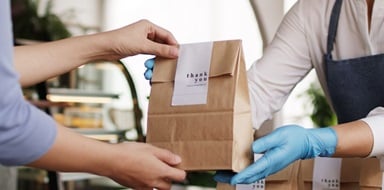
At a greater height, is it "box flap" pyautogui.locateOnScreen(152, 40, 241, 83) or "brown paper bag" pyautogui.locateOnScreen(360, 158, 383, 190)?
"box flap" pyautogui.locateOnScreen(152, 40, 241, 83)

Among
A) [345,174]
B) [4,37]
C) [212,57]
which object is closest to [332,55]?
[345,174]

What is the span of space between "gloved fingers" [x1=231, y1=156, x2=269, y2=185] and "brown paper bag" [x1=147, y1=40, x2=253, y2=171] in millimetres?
15

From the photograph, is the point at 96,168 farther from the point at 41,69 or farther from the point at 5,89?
the point at 41,69

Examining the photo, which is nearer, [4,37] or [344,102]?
[4,37]

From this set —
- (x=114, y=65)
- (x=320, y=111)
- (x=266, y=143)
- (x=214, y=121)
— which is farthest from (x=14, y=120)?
(x=320, y=111)

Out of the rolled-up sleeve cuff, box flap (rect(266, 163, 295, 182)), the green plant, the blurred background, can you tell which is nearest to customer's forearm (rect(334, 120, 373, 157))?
the rolled-up sleeve cuff

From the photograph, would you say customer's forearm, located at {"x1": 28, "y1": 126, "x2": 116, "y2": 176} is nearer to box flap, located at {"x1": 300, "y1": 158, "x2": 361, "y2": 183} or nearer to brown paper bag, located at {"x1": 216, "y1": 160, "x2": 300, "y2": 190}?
brown paper bag, located at {"x1": 216, "y1": 160, "x2": 300, "y2": 190}

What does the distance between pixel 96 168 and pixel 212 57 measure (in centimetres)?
33

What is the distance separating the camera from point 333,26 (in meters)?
1.78

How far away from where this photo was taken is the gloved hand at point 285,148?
1273mm

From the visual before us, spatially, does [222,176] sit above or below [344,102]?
below

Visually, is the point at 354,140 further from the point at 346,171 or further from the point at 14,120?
the point at 14,120

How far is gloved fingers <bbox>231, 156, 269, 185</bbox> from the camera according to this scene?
1.25 metres

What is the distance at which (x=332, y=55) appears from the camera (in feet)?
5.91
